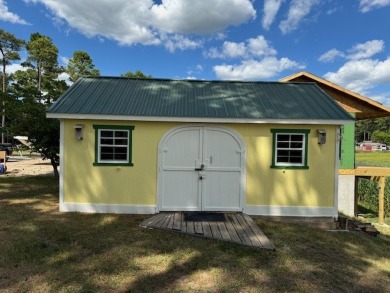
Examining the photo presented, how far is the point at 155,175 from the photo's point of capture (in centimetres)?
743

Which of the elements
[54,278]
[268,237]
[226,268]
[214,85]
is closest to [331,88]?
[214,85]

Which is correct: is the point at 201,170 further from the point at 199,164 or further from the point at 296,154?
the point at 296,154

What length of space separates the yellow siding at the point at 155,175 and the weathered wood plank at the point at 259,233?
62 centimetres

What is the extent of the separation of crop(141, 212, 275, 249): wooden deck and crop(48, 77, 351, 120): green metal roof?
248 cm

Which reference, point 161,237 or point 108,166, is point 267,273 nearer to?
point 161,237

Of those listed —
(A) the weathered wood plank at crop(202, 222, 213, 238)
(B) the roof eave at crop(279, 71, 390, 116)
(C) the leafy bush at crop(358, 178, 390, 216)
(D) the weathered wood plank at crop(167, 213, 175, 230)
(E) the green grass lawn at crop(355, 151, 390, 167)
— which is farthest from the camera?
(E) the green grass lawn at crop(355, 151, 390, 167)

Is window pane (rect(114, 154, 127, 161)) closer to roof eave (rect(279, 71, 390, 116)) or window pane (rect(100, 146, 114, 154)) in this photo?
window pane (rect(100, 146, 114, 154))

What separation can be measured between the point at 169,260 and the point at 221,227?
187cm

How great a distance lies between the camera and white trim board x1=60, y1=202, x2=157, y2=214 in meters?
7.44

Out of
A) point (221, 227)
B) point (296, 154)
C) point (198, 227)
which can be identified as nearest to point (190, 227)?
point (198, 227)

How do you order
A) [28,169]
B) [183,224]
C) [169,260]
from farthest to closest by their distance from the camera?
[28,169] → [183,224] → [169,260]

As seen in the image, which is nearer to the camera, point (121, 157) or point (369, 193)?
point (121, 157)

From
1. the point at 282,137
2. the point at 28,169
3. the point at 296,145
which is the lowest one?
the point at 28,169

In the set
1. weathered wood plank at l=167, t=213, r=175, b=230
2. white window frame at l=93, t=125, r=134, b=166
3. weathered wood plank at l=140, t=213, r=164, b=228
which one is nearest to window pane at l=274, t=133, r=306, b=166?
weathered wood plank at l=167, t=213, r=175, b=230
